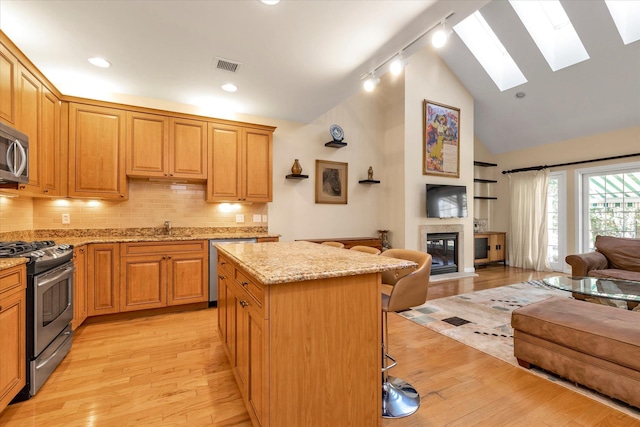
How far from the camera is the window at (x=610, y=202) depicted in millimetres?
5164

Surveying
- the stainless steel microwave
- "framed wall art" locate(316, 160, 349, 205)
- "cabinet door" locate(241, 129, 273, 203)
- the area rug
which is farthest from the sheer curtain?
the stainless steel microwave

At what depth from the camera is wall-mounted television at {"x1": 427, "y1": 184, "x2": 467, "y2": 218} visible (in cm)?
541

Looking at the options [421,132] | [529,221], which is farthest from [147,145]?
[529,221]

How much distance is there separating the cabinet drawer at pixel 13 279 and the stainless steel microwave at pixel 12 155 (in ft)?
2.29

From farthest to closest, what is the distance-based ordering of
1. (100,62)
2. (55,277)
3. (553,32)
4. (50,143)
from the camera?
1. (553,32)
2. (50,143)
3. (100,62)
4. (55,277)

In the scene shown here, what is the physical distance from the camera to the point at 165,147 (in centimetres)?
374

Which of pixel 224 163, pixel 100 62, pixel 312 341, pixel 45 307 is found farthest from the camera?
pixel 224 163

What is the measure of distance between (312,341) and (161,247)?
276 centimetres

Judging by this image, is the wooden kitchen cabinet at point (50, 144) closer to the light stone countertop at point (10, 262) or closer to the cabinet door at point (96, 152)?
the cabinet door at point (96, 152)

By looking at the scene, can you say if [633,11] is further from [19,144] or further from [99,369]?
[99,369]

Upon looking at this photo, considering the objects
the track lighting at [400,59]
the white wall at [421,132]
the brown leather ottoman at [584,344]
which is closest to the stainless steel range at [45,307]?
the track lighting at [400,59]

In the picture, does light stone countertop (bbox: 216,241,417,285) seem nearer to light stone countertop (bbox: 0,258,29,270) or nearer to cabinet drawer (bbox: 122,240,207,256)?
light stone countertop (bbox: 0,258,29,270)

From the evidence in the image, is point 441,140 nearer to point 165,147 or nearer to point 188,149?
point 188,149

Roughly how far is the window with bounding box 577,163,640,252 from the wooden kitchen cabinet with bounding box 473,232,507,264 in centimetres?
137
